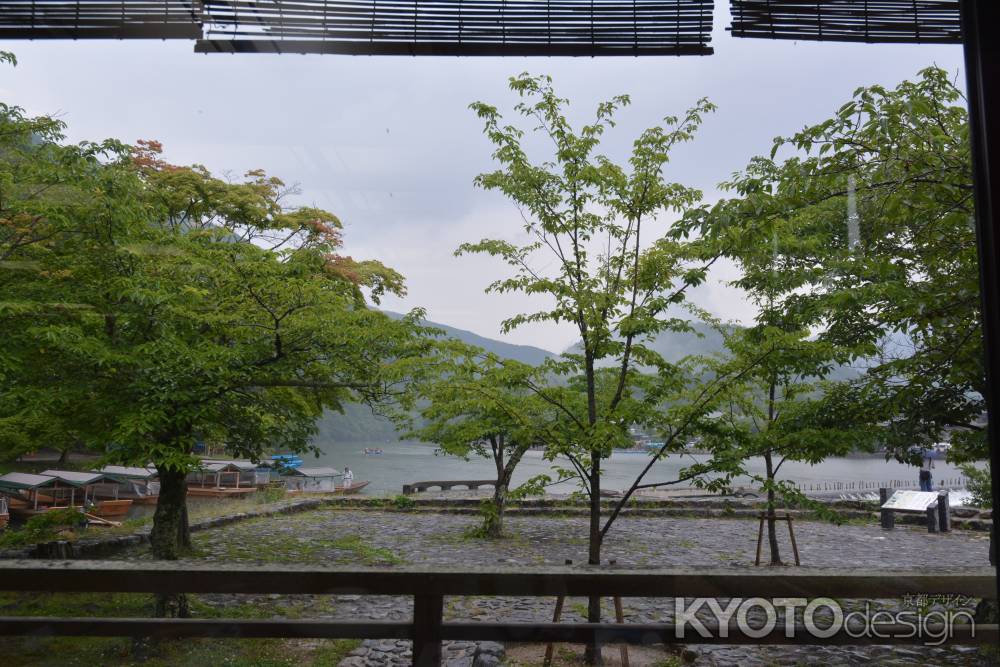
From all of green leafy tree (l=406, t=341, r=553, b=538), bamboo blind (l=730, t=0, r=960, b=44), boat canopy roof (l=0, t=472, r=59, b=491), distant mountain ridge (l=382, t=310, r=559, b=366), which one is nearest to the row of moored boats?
boat canopy roof (l=0, t=472, r=59, b=491)

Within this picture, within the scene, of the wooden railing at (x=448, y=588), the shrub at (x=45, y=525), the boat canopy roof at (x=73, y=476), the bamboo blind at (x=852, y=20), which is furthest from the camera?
the boat canopy roof at (x=73, y=476)

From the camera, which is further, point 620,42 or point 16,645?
point 620,42

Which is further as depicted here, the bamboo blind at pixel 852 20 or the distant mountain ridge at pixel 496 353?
the distant mountain ridge at pixel 496 353

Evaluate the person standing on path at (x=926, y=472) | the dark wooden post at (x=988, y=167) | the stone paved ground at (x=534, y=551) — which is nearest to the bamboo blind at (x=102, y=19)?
the stone paved ground at (x=534, y=551)

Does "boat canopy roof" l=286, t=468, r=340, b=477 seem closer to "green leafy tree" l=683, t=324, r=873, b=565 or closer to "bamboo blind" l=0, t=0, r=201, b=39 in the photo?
"green leafy tree" l=683, t=324, r=873, b=565

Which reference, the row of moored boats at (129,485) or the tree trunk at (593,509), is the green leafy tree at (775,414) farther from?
the row of moored boats at (129,485)

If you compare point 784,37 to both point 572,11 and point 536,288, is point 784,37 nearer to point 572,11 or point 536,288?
point 572,11

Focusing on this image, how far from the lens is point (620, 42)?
1.56 metres

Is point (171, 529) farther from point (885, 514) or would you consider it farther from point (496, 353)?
point (885, 514)

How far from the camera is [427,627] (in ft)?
4.37

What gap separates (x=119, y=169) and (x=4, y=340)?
0.64m

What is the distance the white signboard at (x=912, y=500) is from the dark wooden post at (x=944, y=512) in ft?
0.05

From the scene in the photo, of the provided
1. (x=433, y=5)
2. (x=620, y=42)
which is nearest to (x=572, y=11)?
(x=620, y=42)

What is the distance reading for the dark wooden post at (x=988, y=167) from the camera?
0.89m
